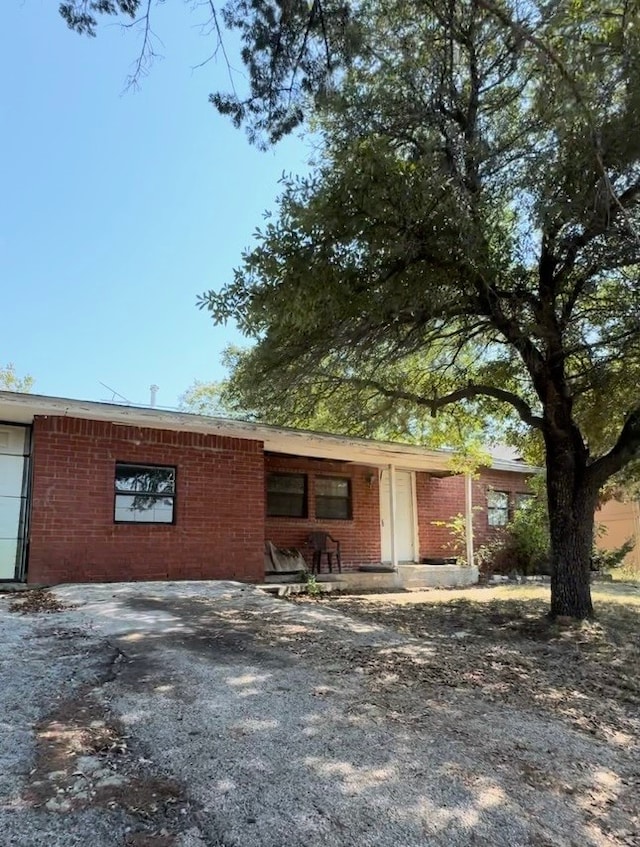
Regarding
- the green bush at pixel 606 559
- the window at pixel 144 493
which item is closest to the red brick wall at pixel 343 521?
the window at pixel 144 493

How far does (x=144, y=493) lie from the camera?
1093 centimetres

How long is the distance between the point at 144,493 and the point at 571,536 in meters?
6.72

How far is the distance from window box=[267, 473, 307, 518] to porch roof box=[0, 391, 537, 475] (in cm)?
65

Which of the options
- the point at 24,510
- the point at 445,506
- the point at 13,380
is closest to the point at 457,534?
the point at 445,506

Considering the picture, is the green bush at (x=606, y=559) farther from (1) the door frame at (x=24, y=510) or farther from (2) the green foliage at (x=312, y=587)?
(1) the door frame at (x=24, y=510)

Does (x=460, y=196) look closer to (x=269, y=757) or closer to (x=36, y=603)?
(x=269, y=757)

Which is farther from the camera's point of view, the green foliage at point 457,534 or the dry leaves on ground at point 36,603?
the green foliage at point 457,534

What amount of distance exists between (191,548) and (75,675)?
6.63 meters

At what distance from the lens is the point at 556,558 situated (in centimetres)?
830

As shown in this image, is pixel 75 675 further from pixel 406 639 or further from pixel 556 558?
pixel 556 558

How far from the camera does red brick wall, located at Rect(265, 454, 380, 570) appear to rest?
13758 millimetres

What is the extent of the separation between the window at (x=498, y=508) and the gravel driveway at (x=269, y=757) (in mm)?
12238

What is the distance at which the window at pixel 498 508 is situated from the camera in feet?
57.5

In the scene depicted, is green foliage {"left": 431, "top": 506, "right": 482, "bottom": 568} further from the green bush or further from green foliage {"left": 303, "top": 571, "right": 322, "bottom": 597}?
green foliage {"left": 303, "top": 571, "right": 322, "bottom": 597}
